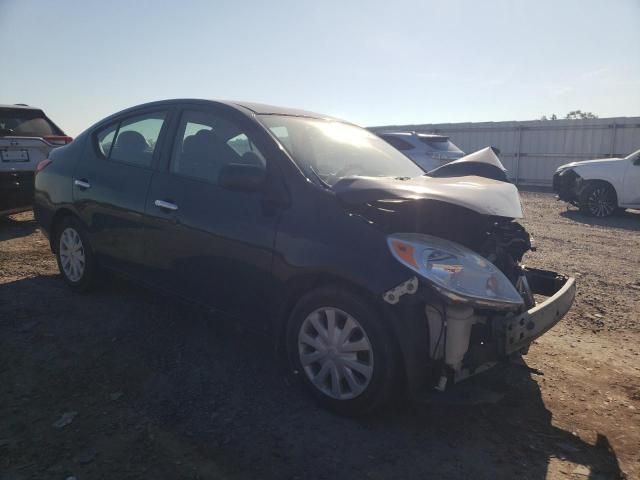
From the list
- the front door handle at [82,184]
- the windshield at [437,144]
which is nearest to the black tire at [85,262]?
the front door handle at [82,184]

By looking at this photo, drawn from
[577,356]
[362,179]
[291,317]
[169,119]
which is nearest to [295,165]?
[362,179]

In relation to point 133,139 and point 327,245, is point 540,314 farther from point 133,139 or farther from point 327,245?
point 133,139

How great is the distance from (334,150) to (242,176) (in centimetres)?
87

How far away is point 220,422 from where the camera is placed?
9.11ft

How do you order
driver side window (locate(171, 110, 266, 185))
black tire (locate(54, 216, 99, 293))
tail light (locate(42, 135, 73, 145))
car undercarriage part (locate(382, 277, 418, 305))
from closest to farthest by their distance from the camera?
car undercarriage part (locate(382, 277, 418, 305)) < driver side window (locate(171, 110, 266, 185)) < black tire (locate(54, 216, 99, 293)) < tail light (locate(42, 135, 73, 145))

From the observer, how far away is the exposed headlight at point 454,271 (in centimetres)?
254

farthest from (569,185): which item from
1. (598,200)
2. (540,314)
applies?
(540,314)

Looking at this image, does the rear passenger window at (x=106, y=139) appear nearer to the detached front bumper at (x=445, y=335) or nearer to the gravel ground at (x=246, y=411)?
the gravel ground at (x=246, y=411)

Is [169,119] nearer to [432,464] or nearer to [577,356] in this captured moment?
[432,464]

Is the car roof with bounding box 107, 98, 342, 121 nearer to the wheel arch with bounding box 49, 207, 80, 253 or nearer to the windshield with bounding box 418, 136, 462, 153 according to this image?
the wheel arch with bounding box 49, 207, 80, 253

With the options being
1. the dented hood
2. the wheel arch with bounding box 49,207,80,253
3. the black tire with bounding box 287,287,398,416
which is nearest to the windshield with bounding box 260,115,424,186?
the dented hood

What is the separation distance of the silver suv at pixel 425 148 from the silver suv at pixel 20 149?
7.15 metres

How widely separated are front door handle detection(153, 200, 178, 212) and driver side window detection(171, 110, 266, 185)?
242 mm

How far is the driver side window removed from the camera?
11.1ft
